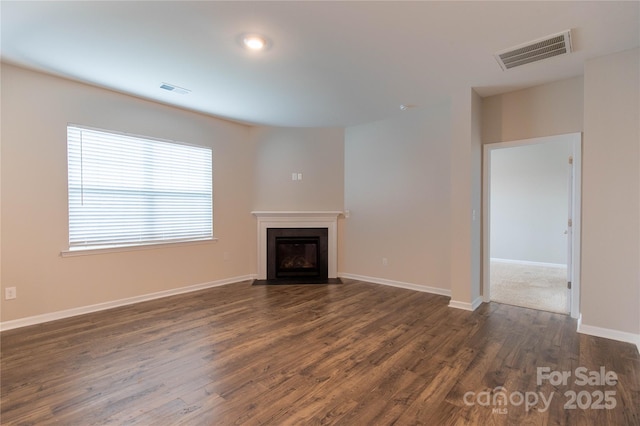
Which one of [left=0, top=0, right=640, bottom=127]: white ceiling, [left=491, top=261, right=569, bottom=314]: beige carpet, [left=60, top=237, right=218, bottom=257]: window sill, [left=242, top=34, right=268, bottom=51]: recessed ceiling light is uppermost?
[left=0, top=0, right=640, bottom=127]: white ceiling

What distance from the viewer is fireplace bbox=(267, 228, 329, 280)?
17.3 feet

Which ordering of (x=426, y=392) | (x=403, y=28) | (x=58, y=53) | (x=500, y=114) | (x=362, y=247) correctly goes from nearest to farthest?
1. (x=426, y=392)
2. (x=403, y=28)
3. (x=58, y=53)
4. (x=500, y=114)
5. (x=362, y=247)

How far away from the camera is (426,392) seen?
2.01m

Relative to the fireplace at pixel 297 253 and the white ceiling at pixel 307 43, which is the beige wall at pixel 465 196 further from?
the fireplace at pixel 297 253

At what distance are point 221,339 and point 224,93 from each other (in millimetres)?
2775

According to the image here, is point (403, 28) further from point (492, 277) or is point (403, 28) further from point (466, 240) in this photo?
point (492, 277)

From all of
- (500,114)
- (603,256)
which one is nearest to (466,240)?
(603,256)

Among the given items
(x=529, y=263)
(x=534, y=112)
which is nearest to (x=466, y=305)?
(x=534, y=112)

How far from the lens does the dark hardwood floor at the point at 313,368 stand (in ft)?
5.93

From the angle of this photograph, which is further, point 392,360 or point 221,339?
point 221,339

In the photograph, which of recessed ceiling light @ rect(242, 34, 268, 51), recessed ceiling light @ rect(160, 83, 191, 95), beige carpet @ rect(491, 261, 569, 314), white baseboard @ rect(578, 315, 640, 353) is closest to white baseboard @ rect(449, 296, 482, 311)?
beige carpet @ rect(491, 261, 569, 314)

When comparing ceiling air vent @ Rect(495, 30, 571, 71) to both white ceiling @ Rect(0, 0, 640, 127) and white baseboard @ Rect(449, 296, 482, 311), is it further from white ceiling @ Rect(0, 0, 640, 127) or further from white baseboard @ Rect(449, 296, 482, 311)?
white baseboard @ Rect(449, 296, 482, 311)

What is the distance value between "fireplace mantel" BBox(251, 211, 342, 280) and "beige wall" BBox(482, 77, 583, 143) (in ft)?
8.66

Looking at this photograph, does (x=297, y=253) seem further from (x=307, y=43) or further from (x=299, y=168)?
(x=307, y=43)
